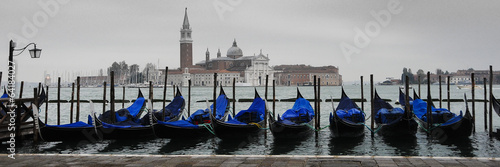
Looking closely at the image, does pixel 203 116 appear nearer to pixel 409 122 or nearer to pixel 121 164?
pixel 409 122

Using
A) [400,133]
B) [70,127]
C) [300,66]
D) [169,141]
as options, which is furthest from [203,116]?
[300,66]

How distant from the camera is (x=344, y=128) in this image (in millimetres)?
9250

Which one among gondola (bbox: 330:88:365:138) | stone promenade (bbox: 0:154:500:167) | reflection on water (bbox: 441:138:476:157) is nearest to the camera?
stone promenade (bbox: 0:154:500:167)

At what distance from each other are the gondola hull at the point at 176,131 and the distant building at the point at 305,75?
76.3 meters

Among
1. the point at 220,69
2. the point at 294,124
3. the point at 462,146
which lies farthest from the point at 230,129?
the point at 220,69

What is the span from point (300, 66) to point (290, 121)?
81.4m

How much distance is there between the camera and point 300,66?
90.4 meters

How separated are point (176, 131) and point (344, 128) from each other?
329 centimetres

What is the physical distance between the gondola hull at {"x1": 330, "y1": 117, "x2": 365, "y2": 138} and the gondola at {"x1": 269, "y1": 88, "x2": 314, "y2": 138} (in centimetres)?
54

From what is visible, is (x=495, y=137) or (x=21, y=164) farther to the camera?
(x=495, y=137)

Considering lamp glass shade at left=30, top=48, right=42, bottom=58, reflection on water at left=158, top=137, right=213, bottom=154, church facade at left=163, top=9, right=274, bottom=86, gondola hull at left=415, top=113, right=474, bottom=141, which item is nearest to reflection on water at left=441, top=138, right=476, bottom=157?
gondola hull at left=415, top=113, right=474, bottom=141

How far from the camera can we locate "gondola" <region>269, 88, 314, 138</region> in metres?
8.90

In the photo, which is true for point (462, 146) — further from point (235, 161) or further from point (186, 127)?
point (235, 161)

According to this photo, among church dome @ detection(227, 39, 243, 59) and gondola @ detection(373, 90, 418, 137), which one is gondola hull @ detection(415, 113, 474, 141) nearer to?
gondola @ detection(373, 90, 418, 137)
